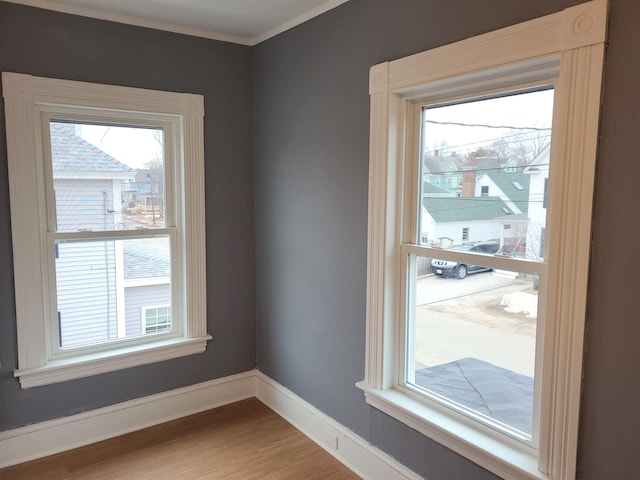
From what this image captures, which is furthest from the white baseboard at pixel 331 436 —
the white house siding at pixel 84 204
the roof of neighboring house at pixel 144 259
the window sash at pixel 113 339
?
the white house siding at pixel 84 204

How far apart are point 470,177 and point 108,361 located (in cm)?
234

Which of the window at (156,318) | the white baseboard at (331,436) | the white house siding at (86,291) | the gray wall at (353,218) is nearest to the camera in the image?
the gray wall at (353,218)

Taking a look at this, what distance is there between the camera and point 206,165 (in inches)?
121

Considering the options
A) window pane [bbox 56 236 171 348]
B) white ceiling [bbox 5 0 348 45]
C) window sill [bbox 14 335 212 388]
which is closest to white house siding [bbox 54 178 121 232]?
window pane [bbox 56 236 171 348]

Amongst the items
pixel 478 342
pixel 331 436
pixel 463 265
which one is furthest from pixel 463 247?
pixel 331 436

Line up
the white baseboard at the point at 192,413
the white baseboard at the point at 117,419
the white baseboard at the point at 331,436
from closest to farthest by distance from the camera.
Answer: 1. the white baseboard at the point at 331,436
2. the white baseboard at the point at 192,413
3. the white baseboard at the point at 117,419

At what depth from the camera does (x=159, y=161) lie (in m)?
3.00

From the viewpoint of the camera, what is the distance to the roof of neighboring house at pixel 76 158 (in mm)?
2676

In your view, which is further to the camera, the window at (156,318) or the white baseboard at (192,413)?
the window at (156,318)

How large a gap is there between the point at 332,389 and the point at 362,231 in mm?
968

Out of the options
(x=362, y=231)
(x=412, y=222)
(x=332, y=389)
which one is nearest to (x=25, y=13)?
(x=362, y=231)

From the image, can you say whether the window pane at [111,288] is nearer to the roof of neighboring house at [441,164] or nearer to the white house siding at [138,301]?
the white house siding at [138,301]

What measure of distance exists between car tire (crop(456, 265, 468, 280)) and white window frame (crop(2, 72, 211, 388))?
174 centimetres

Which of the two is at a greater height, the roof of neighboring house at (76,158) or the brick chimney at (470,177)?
the roof of neighboring house at (76,158)
